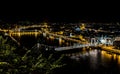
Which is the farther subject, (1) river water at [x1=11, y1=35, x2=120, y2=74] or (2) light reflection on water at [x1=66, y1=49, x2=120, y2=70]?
(2) light reflection on water at [x1=66, y1=49, x2=120, y2=70]

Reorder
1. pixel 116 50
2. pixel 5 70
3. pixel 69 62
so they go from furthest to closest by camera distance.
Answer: pixel 116 50
pixel 69 62
pixel 5 70

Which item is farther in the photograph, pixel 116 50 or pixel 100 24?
pixel 100 24

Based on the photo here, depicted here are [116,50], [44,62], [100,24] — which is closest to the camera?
[44,62]

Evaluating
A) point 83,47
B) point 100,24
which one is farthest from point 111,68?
point 100,24

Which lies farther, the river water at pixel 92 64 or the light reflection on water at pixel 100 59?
the light reflection on water at pixel 100 59

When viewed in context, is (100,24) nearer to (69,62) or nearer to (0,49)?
(69,62)

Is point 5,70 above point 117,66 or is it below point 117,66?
above

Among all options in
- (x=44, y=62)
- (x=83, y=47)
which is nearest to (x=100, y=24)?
(x=83, y=47)

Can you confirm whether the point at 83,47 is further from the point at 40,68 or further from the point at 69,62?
the point at 40,68

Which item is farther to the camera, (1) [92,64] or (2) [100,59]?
(2) [100,59]
